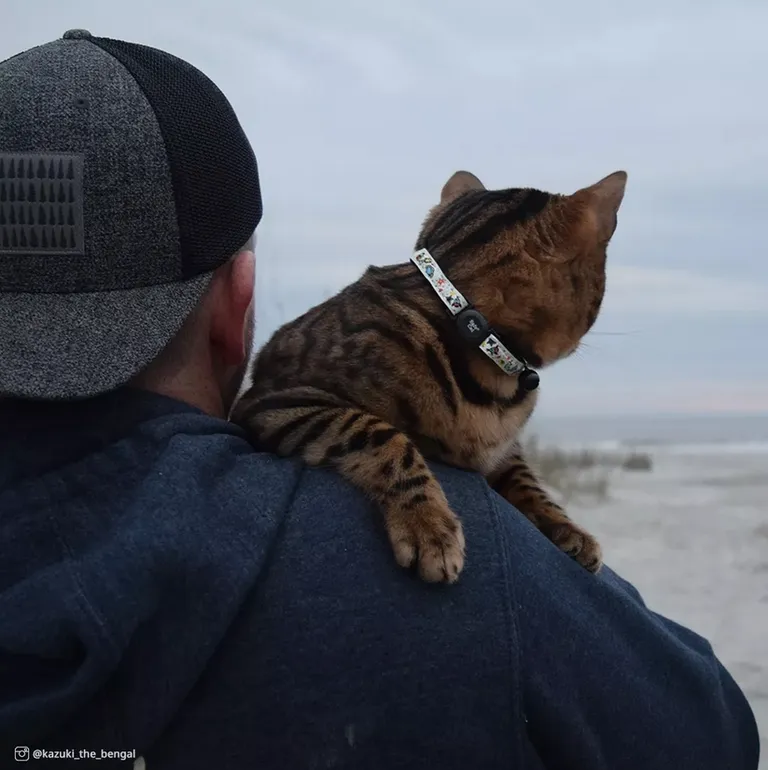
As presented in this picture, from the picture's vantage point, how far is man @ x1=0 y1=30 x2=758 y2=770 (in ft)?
3.55

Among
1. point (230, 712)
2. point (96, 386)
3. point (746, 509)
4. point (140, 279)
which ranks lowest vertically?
point (746, 509)

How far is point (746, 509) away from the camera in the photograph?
13.9 feet

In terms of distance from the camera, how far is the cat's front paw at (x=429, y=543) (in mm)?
1180

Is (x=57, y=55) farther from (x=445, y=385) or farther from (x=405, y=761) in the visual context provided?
(x=405, y=761)

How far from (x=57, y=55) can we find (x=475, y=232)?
877 mm

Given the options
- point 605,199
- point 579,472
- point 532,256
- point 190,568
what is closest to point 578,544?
point 532,256

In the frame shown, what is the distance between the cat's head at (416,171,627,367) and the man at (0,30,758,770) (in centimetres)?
56

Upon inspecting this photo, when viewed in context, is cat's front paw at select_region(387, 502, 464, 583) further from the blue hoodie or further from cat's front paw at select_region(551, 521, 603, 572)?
cat's front paw at select_region(551, 521, 603, 572)

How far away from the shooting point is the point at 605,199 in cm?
203

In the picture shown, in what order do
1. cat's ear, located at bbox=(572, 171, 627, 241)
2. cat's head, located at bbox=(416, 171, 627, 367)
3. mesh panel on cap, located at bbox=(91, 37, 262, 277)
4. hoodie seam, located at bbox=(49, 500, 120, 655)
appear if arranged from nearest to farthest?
hoodie seam, located at bbox=(49, 500, 120, 655)
mesh panel on cap, located at bbox=(91, 37, 262, 277)
cat's head, located at bbox=(416, 171, 627, 367)
cat's ear, located at bbox=(572, 171, 627, 241)

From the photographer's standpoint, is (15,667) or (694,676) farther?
(694,676)

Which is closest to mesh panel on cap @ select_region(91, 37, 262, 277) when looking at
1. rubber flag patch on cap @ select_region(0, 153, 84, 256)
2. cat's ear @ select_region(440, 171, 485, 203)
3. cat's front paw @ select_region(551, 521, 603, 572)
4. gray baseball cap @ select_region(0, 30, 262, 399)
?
gray baseball cap @ select_region(0, 30, 262, 399)

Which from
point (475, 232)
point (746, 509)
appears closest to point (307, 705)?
point (475, 232)

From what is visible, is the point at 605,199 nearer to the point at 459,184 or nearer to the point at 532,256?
the point at 532,256
